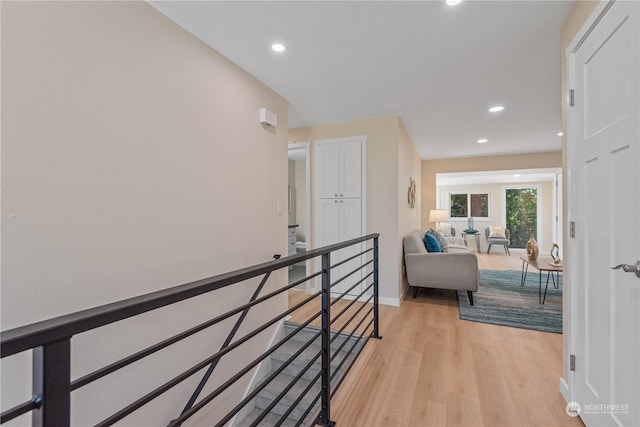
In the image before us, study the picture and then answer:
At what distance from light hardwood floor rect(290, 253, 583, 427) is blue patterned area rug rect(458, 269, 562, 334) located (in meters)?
0.21

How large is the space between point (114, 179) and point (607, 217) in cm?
238

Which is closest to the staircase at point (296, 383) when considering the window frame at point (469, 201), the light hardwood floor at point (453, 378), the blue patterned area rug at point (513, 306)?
the light hardwood floor at point (453, 378)

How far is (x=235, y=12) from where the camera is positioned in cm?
164

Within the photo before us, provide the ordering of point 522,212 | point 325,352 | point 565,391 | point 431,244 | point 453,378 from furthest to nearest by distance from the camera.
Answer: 1. point 522,212
2. point 431,244
3. point 453,378
4. point 565,391
5. point 325,352

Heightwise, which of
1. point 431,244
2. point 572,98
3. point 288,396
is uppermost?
point 572,98

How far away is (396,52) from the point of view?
6.66ft

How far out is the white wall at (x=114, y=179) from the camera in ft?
3.59

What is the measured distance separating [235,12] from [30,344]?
1.83 metres

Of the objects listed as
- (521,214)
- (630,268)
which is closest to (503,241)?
(521,214)

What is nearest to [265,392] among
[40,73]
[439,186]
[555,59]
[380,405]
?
[380,405]

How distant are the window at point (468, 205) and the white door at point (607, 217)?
312 inches

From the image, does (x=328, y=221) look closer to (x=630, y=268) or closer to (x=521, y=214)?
(x=630, y=268)

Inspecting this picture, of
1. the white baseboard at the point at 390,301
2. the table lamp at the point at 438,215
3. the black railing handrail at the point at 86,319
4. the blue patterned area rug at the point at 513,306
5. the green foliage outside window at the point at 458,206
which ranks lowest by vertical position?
the blue patterned area rug at the point at 513,306

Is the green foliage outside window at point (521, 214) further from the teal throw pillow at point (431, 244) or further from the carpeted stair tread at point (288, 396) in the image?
the carpeted stair tread at point (288, 396)
